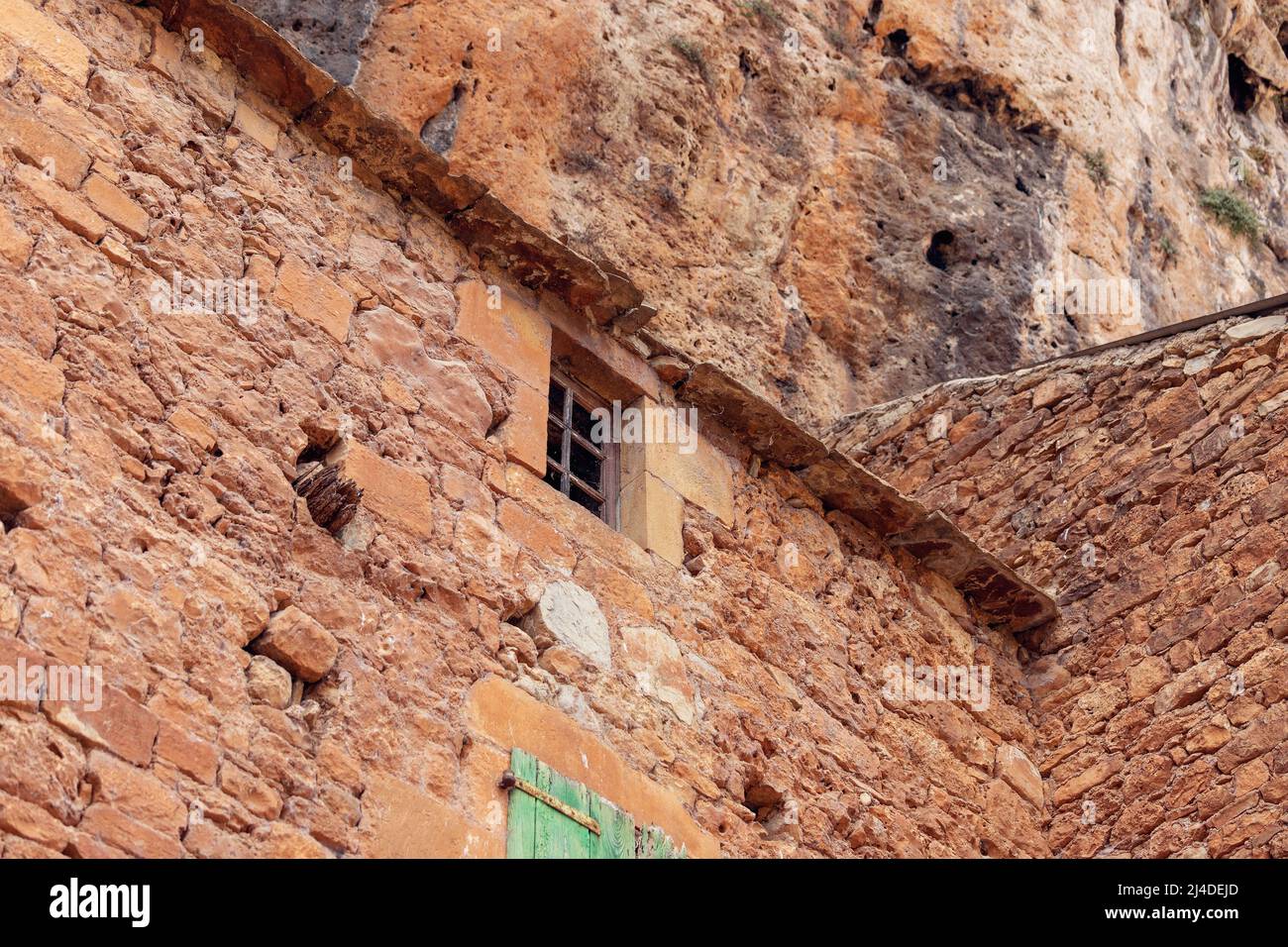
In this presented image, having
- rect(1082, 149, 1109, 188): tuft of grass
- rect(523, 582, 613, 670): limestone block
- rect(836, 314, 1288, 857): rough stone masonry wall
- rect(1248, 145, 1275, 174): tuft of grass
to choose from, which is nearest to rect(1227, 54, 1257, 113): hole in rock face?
rect(1248, 145, 1275, 174): tuft of grass

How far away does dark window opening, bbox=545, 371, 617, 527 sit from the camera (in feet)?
23.9

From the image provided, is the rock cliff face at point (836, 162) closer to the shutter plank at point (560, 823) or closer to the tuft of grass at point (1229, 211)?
the tuft of grass at point (1229, 211)

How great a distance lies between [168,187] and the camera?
6.12m

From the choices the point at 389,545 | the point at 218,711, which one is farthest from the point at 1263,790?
the point at 218,711

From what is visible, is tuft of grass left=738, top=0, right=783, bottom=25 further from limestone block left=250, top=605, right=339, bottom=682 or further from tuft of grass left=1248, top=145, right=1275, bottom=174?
limestone block left=250, top=605, right=339, bottom=682

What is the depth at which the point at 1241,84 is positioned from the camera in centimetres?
1535

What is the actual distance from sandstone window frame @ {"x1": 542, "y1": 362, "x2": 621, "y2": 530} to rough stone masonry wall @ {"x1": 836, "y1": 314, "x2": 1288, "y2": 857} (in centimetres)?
253

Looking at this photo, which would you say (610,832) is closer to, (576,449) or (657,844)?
(657,844)

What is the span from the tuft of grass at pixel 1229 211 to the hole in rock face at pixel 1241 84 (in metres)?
1.47

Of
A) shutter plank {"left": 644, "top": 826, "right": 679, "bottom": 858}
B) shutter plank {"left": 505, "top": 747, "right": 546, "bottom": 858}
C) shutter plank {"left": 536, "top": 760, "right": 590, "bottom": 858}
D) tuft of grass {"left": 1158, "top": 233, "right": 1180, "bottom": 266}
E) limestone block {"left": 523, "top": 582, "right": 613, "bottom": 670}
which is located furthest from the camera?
tuft of grass {"left": 1158, "top": 233, "right": 1180, "bottom": 266}

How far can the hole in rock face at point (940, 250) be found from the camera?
11.9 meters

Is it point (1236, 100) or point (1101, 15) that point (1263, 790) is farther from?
point (1236, 100)

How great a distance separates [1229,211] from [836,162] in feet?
12.5

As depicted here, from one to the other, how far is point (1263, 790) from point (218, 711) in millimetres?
4507
